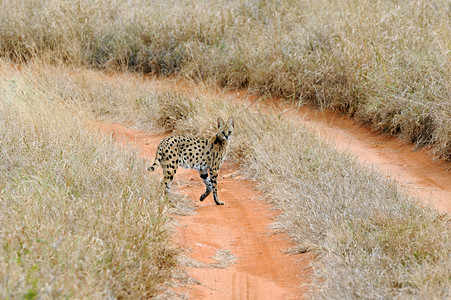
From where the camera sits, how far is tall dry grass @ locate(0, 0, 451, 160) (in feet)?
34.9

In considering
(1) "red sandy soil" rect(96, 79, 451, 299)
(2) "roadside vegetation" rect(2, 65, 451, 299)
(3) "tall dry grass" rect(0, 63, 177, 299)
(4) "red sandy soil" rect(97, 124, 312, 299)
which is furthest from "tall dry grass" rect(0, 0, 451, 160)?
(3) "tall dry grass" rect(0, 63, 177, 299)

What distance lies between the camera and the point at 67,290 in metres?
4.04

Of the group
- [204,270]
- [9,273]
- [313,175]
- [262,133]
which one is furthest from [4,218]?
[262,133]

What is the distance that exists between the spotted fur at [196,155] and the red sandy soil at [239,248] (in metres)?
0.39

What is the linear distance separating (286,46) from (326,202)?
7.23 meters

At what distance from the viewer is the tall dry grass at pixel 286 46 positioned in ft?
34.9

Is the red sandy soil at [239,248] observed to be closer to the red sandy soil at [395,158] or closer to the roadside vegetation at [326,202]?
the roadside vegetation at [326,202]

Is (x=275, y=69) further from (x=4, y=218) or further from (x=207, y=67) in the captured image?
(x=4, y=218)

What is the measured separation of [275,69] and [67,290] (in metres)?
9.61

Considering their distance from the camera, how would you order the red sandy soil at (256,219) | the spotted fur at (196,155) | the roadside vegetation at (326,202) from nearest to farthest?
the roadside vegetation at (326,202), the red sandy soil at (256,219), the spotted fur at (196,155)

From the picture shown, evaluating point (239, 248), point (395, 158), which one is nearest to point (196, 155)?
point (239, 248)

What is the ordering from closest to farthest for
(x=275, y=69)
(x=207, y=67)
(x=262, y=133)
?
(x=262, y=133), (x=275, y=69), (x=207, y=67)

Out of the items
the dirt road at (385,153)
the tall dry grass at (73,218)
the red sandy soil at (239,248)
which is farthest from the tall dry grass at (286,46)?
the tall dry grass at (73,218)

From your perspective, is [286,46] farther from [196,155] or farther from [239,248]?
[239,248]
